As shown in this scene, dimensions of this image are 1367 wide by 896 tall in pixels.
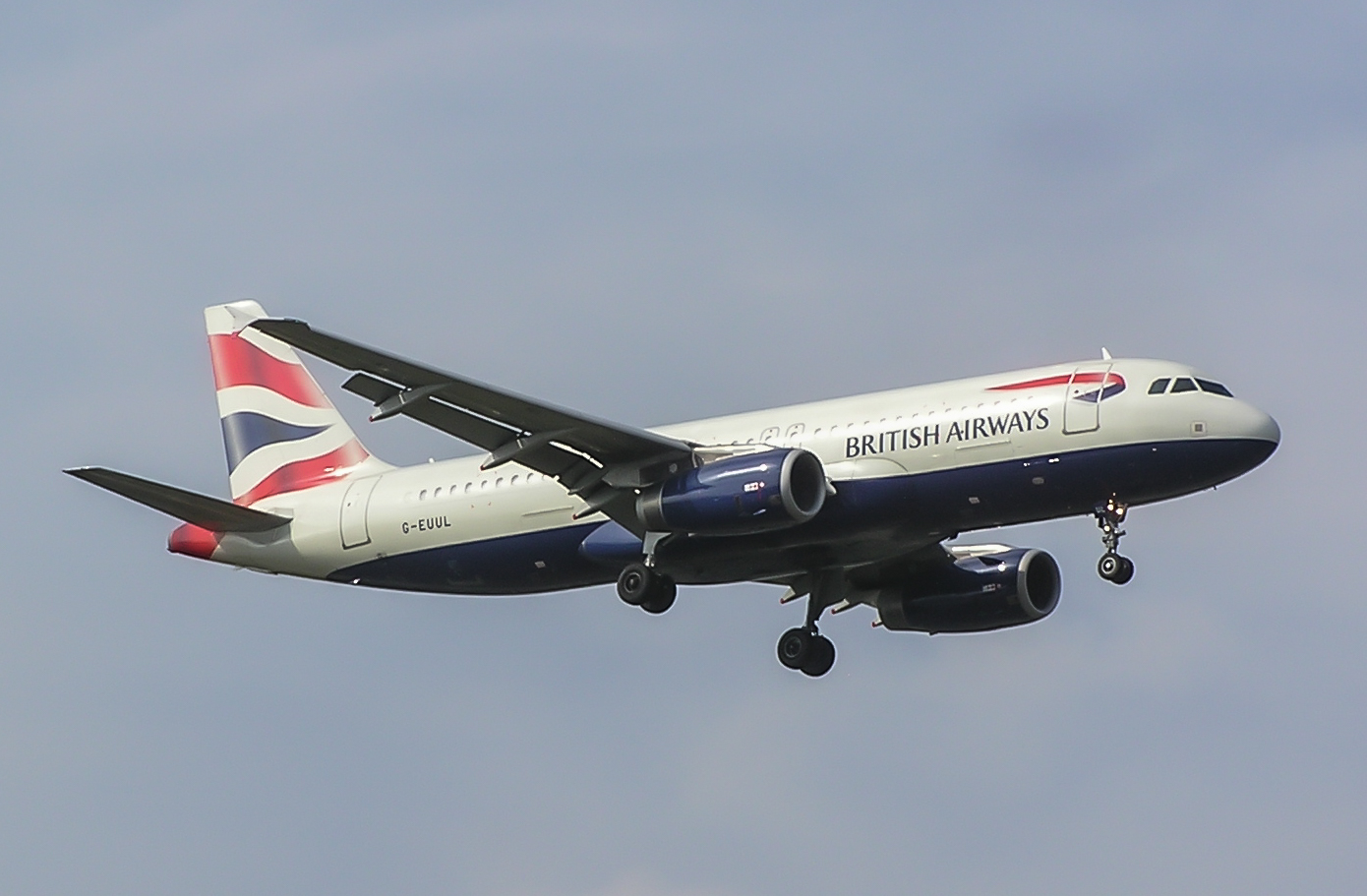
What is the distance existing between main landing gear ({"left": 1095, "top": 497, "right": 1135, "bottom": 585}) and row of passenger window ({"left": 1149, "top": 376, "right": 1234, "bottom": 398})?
212cm

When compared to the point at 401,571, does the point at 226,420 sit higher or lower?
higher

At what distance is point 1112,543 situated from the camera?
41.3m

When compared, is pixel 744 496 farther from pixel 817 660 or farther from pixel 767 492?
pixel 817 660

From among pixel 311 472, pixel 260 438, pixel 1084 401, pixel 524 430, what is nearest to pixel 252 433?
pixel 260 438

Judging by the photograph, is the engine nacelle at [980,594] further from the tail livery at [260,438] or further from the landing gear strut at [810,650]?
the tail livery at [260,438]

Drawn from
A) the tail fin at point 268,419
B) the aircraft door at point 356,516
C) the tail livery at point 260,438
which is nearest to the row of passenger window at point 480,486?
the aircraft door at point 356,516

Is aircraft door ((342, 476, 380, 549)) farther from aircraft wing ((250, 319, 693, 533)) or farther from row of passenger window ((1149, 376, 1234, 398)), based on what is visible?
row of passenger window ((1149, 376, 1234, 398))

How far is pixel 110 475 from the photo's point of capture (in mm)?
43500

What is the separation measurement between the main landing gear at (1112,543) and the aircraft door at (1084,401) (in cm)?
145

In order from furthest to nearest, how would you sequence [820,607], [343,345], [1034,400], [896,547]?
[820,607], [896,547], [1034,400], [343,345]

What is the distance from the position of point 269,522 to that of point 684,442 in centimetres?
1069

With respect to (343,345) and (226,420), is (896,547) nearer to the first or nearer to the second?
(343,345)

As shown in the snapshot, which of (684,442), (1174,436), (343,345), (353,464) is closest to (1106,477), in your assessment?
(1174,436)

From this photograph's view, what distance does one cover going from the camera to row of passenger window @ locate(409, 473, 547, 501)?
46.3m
